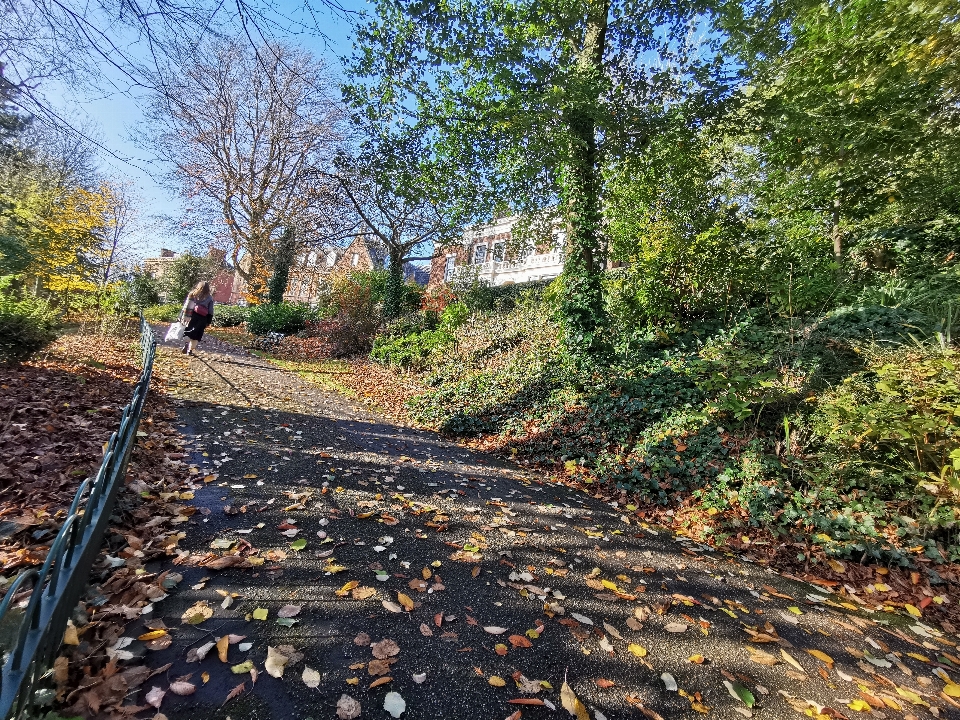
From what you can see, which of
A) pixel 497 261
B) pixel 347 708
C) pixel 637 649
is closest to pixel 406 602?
pixel 347 708

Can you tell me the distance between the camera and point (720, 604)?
3.30 m

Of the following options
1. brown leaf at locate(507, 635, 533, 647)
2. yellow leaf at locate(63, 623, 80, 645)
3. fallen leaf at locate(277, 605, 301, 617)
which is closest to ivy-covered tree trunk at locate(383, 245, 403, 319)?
fallen leaf at locate(277, 605, 301, 617)

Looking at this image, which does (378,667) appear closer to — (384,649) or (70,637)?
(384,649)

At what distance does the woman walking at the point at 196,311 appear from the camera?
9891 millimetres

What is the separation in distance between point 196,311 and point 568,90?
360 inches

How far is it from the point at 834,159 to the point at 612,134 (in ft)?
13.4

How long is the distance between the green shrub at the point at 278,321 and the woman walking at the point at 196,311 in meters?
7.90

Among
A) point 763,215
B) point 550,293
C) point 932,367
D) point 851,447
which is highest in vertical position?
point 763,215

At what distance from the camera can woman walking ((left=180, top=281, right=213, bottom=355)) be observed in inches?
389

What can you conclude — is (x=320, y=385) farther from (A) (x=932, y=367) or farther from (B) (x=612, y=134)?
(A) (x=932, y=367)

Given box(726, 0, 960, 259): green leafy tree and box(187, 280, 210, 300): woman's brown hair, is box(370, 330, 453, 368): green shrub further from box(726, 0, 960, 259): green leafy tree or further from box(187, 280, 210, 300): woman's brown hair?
box(726, 0, 960, 259): green leafy tree

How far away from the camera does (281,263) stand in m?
22.4

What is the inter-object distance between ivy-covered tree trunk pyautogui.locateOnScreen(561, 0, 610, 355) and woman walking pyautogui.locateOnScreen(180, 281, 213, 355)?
26.1 ft

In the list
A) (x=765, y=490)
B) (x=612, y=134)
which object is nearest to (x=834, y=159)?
(x=612, y=134)
